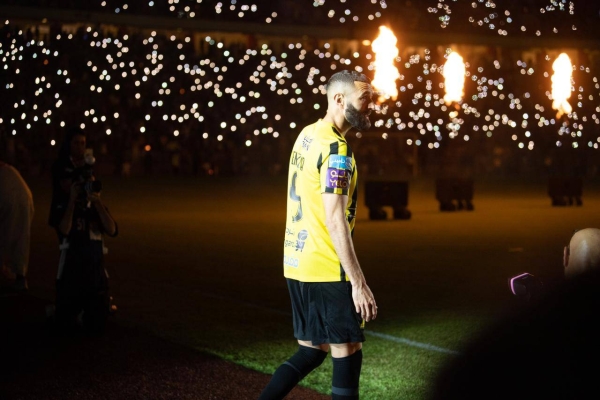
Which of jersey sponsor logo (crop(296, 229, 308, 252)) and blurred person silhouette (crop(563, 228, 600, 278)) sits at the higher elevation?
blurred person silhouette (crop(563, 228, 600, 278))

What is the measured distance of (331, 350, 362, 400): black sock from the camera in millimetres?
4137

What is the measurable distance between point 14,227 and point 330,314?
6.67m

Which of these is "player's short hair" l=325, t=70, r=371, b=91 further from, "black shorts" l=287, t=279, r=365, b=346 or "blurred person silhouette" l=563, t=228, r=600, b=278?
"blurred person silhouette" l=563, t=228, r=600, b=278

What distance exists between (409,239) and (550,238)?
2.36 metres

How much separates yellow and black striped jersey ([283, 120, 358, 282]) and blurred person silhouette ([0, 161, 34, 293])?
6313 mm

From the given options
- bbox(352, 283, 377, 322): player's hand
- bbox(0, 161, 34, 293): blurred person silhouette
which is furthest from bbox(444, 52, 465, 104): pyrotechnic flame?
bbox(352, 283, 377, 322): player's hand

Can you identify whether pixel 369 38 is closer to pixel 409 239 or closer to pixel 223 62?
pixel 223 62

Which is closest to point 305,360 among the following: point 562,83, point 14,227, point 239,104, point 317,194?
point 317,194

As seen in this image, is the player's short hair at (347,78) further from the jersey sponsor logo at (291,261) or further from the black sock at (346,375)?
the black sock at (346,375)

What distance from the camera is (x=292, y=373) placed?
421cm

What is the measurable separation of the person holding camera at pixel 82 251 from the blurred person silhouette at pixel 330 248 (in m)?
3.46

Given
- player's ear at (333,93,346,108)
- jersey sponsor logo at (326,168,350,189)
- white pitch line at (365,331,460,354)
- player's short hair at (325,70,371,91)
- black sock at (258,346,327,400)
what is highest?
player's short hair at (325,70,371,91)

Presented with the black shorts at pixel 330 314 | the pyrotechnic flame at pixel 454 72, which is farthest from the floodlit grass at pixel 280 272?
the pyrotechnic flame at pixel 454 72

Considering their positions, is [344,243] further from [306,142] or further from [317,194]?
[306,142]
